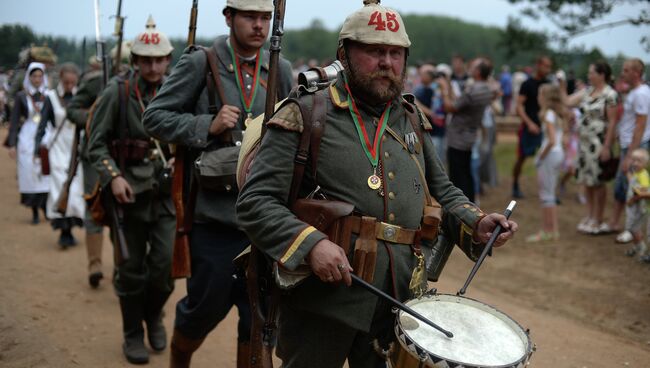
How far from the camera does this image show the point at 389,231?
2973 mm

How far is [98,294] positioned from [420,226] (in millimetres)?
4632

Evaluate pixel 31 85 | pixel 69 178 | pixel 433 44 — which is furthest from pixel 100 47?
pixel 433 44

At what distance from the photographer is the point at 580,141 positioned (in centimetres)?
950

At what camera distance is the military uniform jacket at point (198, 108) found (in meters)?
4.03

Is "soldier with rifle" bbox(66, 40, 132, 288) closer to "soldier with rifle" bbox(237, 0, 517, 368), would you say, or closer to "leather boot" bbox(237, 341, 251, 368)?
"leather boot" bbox(237, 341, 251, 368)

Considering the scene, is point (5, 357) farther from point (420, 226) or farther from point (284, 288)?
point (420, 226)

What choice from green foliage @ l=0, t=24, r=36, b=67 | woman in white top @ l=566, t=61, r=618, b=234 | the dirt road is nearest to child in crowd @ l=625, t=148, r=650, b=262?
the dirt road

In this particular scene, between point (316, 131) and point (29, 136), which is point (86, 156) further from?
point (316, 131)

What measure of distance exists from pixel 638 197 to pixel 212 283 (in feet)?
18.3

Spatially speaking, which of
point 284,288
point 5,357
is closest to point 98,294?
point 5,357

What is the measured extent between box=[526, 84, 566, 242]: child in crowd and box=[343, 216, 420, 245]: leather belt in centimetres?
663

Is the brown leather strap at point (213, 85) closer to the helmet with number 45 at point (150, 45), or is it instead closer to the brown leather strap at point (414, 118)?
the helmet with number 45 at point (150, 45)

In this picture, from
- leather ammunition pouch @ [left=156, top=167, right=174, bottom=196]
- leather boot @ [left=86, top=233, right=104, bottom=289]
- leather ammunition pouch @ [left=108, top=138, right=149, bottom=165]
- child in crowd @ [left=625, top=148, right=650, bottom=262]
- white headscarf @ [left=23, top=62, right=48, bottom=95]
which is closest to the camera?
leather ammunition pouch @ [left=156, top=167, right=174, bottom=196]

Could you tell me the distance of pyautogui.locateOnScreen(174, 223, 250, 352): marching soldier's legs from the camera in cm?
407
